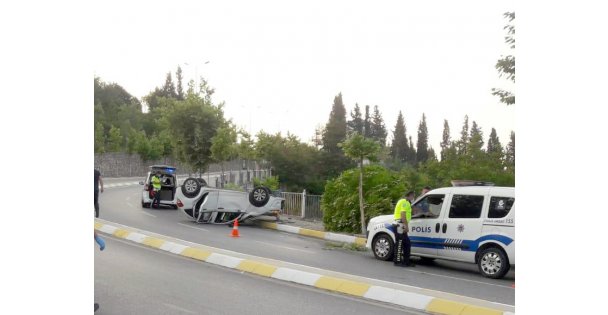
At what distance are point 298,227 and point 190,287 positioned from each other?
40.2 ft

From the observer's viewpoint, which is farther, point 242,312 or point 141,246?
point 141,246

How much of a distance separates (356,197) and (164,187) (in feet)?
34.7

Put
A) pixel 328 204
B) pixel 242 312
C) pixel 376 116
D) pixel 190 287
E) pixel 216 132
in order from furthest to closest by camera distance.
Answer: pixel 376 116 < pixel 216 132 < pixel 328 204 < pixel 190 287 < pixel 242 312

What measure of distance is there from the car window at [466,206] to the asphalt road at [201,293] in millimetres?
4766

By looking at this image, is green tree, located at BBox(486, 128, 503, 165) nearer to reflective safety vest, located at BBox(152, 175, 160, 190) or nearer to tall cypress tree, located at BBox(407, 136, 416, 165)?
reflective safety vest, located at BBox(152, 175, 160, 190)

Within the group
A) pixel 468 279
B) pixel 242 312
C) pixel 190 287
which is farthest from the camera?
pixel 468 279

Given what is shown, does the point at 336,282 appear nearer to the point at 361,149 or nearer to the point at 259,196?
the point at 361,149

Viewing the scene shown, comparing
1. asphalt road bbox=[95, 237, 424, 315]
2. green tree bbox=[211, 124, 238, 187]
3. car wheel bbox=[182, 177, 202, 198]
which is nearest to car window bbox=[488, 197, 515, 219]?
asphalt road bbox=[95, 237, 424, 315]

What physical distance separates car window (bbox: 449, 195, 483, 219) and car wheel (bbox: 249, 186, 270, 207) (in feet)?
30.7

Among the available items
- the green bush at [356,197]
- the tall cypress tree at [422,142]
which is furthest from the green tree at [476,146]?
the tall cypress tree at [422,142]
